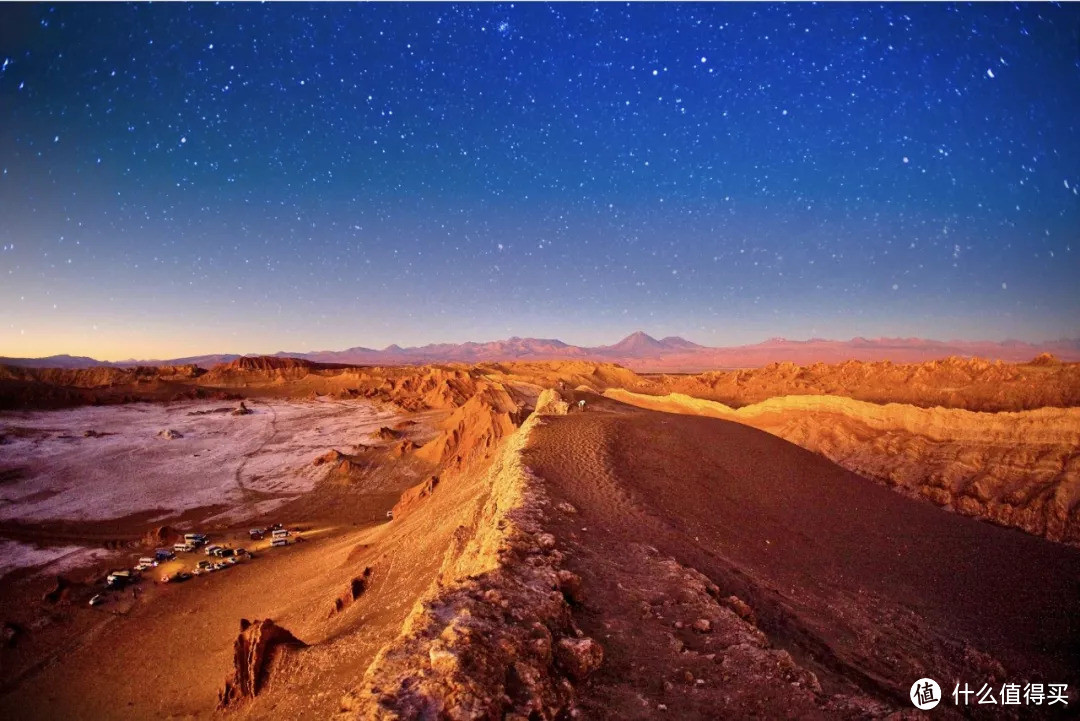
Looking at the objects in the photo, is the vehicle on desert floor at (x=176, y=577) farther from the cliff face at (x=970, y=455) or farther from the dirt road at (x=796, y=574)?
the cliff face at (x=970, y=455)

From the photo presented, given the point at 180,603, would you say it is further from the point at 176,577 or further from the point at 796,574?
the point at 796,574

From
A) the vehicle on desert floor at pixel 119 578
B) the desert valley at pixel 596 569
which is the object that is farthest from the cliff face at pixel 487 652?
the vehicle on desert floor at pixel 119 578

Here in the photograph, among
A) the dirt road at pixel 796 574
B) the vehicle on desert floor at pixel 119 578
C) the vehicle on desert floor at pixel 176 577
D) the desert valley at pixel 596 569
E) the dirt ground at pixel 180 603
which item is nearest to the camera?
the desert valley at pixel 596 569

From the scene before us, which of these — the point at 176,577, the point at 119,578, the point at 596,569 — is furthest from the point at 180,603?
the point at 596,569

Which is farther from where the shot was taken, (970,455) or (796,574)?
(970,455)

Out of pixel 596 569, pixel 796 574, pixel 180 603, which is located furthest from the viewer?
pixel 180 603

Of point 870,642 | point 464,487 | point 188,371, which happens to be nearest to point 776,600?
point 870,642
